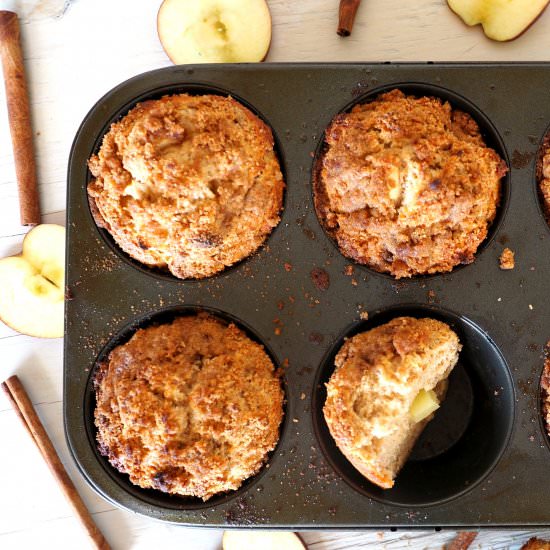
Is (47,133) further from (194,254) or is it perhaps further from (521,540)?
(521,540)

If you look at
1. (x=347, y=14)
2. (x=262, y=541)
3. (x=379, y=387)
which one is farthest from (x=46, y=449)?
(x=347, y=14)

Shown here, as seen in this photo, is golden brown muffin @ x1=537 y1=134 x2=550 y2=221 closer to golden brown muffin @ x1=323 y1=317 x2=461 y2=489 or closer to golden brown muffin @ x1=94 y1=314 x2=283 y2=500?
golden brown muffin @ x1=323 y1=317 x2=461 y2=489

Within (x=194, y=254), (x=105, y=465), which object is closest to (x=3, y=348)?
(x=105, y=465)

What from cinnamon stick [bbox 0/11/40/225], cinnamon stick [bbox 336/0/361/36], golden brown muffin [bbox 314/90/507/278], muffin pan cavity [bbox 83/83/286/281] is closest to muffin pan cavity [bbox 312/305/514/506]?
golden brown muffin [bbox 314/90/507/278]

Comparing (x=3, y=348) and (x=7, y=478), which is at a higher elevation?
(x=3, y=348)

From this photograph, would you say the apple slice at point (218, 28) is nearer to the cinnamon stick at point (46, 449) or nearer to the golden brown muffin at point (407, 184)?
the golden brown muffin at point (407, 184)

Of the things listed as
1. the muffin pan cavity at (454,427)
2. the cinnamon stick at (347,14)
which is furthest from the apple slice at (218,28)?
the muffin pan cavity at (454,427)
